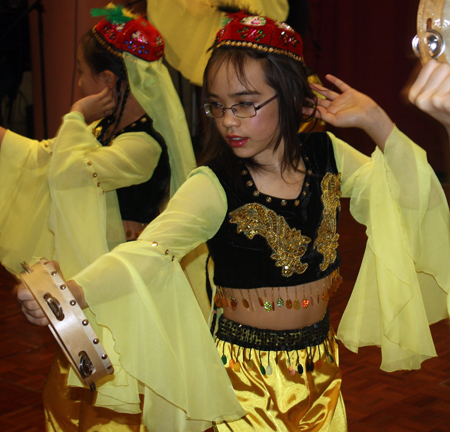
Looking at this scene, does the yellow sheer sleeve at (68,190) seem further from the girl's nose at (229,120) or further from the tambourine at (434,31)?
the tambourine at (434,31)

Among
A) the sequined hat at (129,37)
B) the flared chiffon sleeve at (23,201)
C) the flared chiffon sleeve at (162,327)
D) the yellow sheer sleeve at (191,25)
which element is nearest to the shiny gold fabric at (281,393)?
the flared chiffon sleeve at (162,327)

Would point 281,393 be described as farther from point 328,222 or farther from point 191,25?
point 191,25

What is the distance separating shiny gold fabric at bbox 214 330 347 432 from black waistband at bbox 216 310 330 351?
0.02 m

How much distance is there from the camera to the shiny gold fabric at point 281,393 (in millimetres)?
1842

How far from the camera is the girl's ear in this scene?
109 inches

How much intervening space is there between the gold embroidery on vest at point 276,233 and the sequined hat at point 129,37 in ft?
3.65

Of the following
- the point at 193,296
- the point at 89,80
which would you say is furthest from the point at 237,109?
the point at 89,80

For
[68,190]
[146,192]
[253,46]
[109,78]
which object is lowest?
[146,192]

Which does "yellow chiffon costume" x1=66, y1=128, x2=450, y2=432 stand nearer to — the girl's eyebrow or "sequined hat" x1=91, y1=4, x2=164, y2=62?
the girl's eyebrow

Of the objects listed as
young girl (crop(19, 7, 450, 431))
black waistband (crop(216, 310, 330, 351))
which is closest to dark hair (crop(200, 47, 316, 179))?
young girl (crop(19, 7, 450, 431))

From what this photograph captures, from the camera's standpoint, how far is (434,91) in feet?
Result: 3.18

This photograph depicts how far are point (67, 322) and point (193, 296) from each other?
1.52ft

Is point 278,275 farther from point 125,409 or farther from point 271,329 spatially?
point 125,409

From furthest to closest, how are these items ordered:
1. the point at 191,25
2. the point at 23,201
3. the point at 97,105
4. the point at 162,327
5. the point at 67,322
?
the point at 191,25
the point at 23,201
the point at 97,105
the point at 162,327
the point at 67,322
